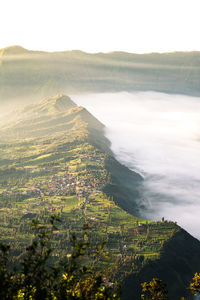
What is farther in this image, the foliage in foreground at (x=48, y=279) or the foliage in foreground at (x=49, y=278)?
the foliage in foreground at (x=48, y=279)

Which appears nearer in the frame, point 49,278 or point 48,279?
point 49,278

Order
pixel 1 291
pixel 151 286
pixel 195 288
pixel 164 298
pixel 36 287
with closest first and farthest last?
pixel 1 291, pixel 36 287, pixel 164 298, pixel 151 286, pixel 195 288

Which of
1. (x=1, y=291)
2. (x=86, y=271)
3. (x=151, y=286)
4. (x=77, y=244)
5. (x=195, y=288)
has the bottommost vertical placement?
(x=195, y=288)

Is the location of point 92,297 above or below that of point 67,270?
below

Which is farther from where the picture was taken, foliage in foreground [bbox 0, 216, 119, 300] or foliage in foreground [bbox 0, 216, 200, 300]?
foliage in foreground [bbox 0, 216, 119, 300]

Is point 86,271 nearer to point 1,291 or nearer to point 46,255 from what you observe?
point 46,255

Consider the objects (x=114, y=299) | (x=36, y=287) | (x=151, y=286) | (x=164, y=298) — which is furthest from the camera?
(x=151, y=286)

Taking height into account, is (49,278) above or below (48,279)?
above

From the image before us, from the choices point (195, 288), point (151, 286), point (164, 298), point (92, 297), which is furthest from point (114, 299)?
point (195, 288)

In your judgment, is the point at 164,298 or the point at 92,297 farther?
the point at 164,298

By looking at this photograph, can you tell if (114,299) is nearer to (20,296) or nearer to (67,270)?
(67,270)
